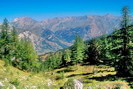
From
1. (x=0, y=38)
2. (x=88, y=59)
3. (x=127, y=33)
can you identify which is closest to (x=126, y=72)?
(x=127, y=33)

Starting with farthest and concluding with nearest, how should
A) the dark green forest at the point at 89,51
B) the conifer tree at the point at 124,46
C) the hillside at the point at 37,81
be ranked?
the dark green forest at the point at 89,51 < the conifer tree at the point at 124,46 < the hillside at the point at 37,81

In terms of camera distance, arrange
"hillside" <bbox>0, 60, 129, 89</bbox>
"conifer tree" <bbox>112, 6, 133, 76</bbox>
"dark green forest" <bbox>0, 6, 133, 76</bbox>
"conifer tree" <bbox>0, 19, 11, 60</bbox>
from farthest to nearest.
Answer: "conifer tree" <bbox>0, 19, 11, 60</bbox> → "dark green forest" <bbox>0, 6, 133, 76</bbox> → "conifer tree" <bbox>112, 6, 133, 76</bbox> → "hillside" <bbox>0, 60, 129, 89</bbox>

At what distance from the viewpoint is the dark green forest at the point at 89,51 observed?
129 ft

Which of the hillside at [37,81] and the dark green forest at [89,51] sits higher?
the dark green forest at [89,51]

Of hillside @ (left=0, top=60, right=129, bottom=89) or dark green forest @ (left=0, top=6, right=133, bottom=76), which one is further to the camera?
dark green forest @ (left=0, top=6, right=133, bottom=76)

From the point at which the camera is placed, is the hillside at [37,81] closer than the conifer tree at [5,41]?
Yes

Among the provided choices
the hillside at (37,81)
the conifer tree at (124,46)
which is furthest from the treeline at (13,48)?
the conifer tree at (124,46)

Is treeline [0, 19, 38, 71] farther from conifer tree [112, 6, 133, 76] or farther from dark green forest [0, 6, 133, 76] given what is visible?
conifer tree [112, 6, 133, 76]

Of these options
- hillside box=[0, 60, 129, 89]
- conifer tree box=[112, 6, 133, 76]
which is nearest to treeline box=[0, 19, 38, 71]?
hillside box=[0, 60, 129, 89]

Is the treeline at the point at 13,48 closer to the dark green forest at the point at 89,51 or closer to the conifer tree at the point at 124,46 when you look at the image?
the dark green forest at the point at 89,51

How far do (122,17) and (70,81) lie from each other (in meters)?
19.4

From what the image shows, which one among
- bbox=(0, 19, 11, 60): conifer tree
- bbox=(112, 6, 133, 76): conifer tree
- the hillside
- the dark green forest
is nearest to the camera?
the hillside

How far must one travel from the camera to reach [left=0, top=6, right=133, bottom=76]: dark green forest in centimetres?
3928

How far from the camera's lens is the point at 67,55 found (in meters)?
110
